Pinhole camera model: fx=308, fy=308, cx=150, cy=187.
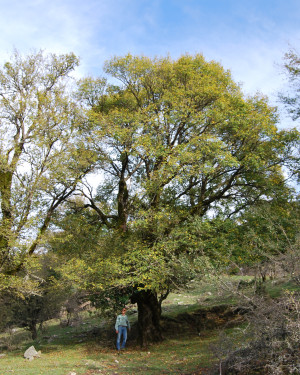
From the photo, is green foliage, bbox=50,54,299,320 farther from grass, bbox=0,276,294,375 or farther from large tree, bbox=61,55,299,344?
grass, bbox=0,276,294,375

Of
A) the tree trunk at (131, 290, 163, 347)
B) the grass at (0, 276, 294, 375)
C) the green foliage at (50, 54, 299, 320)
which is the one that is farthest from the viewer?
the tree trunk at (131, 290, 163, 347)

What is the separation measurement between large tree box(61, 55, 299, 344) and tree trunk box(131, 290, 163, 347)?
0.17 feet

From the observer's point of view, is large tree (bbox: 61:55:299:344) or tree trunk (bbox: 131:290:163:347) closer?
large tree (bbox: 61:55:299:344)

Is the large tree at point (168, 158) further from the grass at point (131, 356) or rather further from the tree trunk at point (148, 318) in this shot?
the grass at point (131, 356)

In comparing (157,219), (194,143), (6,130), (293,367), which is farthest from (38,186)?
(293,367)

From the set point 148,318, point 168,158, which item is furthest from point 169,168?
point 148,318

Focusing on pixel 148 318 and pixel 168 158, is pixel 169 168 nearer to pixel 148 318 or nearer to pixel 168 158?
pixel 168 158

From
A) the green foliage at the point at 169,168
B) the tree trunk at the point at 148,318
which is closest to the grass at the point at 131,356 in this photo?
the tree trunk at the point at 148,318

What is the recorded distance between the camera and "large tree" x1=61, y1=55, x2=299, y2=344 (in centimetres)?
1462

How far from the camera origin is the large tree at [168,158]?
14617 millimetres

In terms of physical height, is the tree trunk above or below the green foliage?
below

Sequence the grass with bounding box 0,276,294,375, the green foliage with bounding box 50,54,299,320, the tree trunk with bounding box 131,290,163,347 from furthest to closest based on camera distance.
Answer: the tree trunk with bounding box 131,290,163,347 < the green foliage with bounding box 50,54,299,320 < the grass with bounding box 0,276,294,375

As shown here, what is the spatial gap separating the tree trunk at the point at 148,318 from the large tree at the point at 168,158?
53mm

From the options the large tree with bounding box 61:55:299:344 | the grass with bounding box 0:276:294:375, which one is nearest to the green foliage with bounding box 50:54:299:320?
the large tree with bounding box 61:55:299:344
